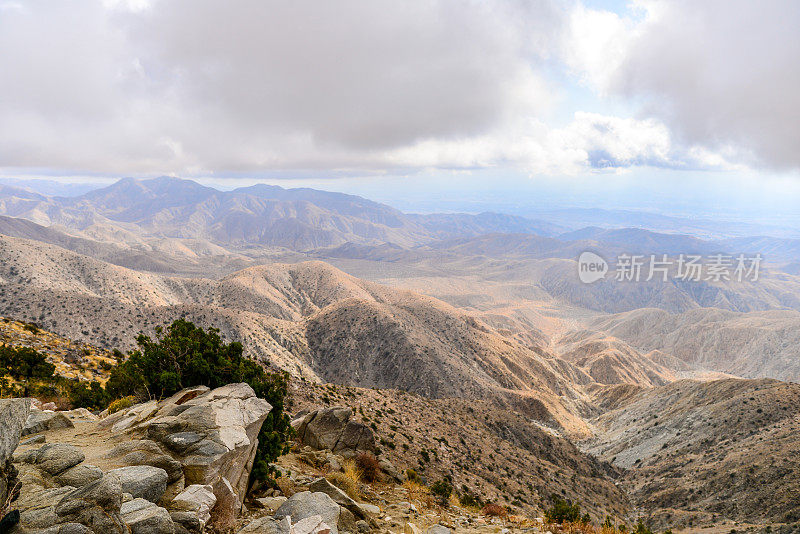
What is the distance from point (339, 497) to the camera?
38.7 feet

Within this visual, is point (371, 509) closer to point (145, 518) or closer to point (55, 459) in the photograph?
point (145, 518)

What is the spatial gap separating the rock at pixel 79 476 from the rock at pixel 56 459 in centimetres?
25

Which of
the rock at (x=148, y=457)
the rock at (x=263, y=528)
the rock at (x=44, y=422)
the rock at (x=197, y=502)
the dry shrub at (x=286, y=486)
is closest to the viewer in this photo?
the rock at (x=197, y=502)

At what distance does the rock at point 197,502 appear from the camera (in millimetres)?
7828

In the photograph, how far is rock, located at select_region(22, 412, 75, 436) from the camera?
1102 centimetres

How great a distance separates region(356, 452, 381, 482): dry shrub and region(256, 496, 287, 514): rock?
6.81 m

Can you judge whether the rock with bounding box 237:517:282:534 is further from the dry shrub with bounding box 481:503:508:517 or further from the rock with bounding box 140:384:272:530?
the dry shrub with bounding box 481:503:508:517

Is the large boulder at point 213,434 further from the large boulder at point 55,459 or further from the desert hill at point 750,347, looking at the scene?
the desert hill at point 750,347

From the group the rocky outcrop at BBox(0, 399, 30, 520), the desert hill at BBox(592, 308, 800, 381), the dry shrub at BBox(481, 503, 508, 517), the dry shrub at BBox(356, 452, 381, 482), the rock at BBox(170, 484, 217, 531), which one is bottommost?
the desert hill at BBox(592, 308, 800, 381)

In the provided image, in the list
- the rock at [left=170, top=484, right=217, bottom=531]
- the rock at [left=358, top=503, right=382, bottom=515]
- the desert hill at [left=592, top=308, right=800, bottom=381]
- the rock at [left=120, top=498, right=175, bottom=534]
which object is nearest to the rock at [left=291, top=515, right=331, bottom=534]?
the rock at [left=170, top=484, right=217, bottom=531]

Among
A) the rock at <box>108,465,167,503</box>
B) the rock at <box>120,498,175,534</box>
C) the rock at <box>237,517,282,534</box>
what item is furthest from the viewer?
the rock at <box>237,517,282,534</box>

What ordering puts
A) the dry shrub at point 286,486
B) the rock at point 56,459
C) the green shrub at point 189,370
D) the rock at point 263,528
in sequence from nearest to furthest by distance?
the rock at point 56,459 < the rock at point 263,528 < the dry shrub at point 286,486 < the green shrub at point 189,370

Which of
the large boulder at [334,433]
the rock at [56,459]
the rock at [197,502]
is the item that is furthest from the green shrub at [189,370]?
the rock at [56,459]

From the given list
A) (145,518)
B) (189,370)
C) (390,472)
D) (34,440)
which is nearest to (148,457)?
(145,518)
